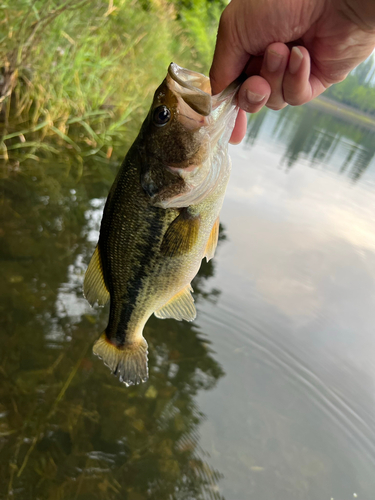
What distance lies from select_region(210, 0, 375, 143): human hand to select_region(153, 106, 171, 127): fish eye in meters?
0.37

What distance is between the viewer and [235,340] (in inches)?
147

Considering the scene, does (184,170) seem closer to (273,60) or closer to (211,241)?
(211,241)

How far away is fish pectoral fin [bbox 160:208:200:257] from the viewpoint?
1.63 metres

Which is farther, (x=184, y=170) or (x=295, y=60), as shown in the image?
(x=295, y=60)

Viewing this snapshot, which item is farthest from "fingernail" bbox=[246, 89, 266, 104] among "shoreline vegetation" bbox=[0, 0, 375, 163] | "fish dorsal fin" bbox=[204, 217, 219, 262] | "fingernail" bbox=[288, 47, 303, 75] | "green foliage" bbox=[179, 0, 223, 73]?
"green foliage" bbox=[179, 0, 223, 73]

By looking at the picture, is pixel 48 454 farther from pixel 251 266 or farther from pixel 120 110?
pixel 120 110

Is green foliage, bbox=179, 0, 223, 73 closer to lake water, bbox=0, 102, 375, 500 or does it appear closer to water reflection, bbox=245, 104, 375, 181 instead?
water reflection, bbox=245, 104, 375, 181

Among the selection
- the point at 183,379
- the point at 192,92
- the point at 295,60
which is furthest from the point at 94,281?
the point at 183,379

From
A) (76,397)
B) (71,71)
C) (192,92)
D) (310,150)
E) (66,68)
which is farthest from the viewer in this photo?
(310,150)

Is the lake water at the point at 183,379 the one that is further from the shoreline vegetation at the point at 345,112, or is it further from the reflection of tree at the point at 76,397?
the shoreline vegetation at the point at 345,112

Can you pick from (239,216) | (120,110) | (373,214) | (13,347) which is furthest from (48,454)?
(373,214)

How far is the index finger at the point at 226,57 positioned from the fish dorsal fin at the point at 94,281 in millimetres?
1159

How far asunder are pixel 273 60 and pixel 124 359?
68.8 inches

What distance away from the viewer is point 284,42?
1907 millimetres
